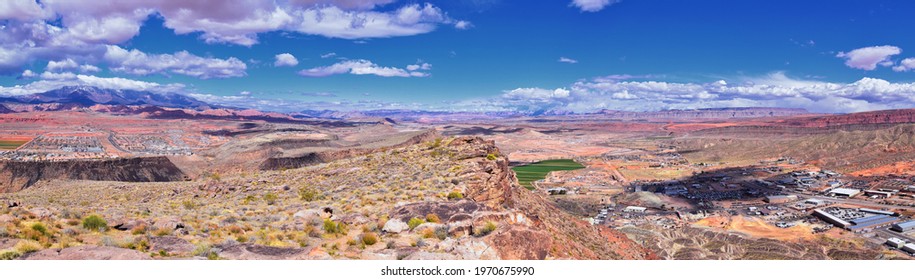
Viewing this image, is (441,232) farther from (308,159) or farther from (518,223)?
(308,159)

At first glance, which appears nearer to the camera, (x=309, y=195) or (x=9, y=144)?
(x=309, y=195)

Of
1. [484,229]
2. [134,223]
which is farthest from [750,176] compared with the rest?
[134,223]

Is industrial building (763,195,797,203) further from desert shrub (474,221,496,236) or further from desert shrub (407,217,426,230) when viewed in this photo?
desert shrub (407,217,426,230)

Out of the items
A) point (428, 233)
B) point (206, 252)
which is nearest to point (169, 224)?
point (206, 252)

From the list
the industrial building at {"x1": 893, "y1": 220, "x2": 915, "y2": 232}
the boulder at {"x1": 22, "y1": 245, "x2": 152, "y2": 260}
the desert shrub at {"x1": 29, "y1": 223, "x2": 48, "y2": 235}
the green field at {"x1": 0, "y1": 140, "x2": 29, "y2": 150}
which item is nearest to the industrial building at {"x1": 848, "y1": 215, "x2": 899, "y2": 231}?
the industrial building at {"x1": 893, "y1": 220, "x2": 915, "y2": 232}

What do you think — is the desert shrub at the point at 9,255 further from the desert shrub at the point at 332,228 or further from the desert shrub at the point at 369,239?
the desert shrub at the point at 369,239

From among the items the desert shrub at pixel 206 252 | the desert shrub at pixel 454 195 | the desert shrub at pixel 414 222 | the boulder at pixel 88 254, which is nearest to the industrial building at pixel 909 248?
the desert shrub at pixel 454 195

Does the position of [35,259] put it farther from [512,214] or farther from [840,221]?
[840,221]
